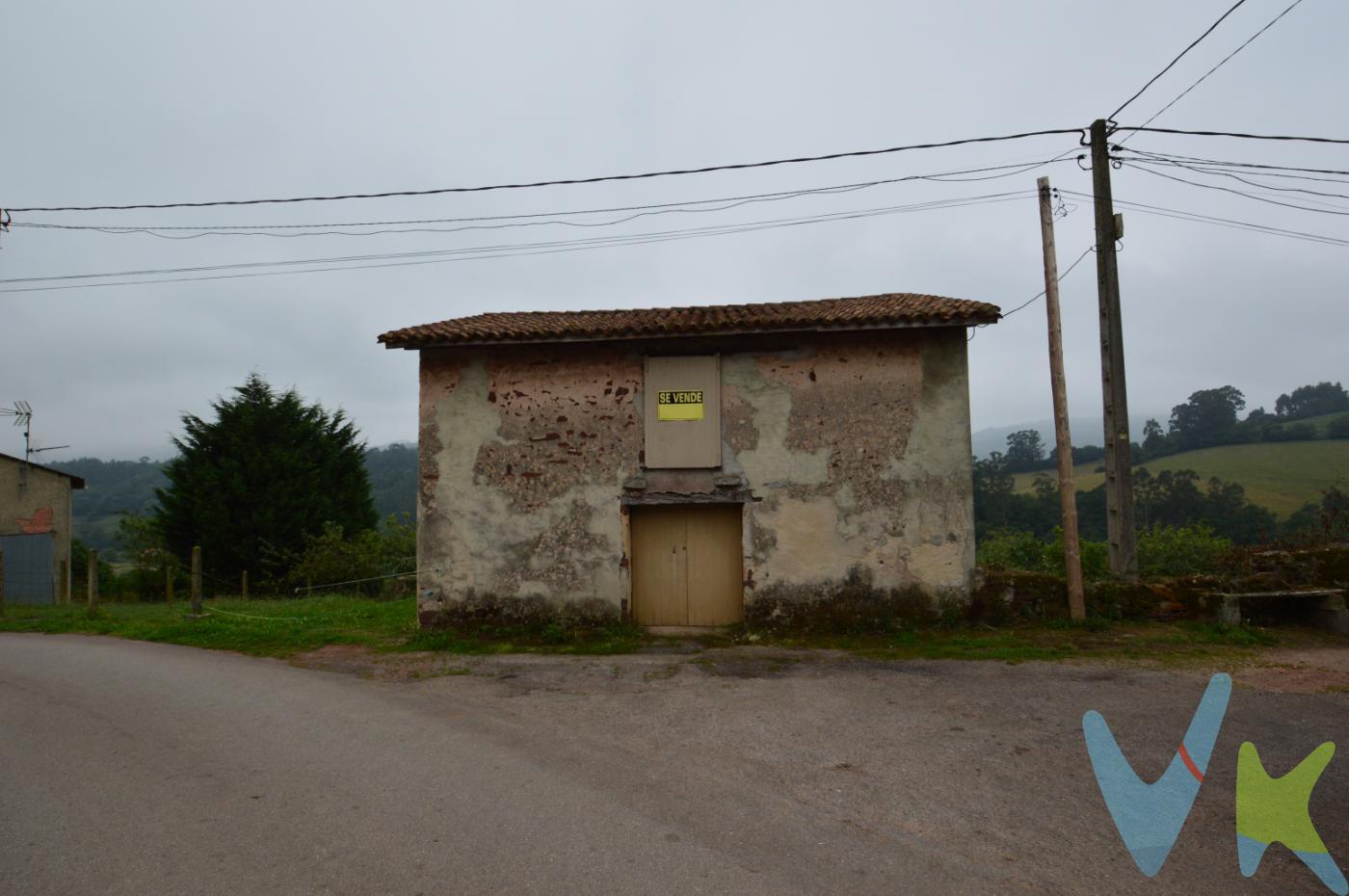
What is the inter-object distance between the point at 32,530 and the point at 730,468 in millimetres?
23677

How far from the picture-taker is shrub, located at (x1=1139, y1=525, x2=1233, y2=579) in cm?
1291

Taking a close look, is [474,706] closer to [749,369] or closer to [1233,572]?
[749,369]

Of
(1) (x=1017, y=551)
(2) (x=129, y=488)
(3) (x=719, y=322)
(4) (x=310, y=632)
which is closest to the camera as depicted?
(3) (x=719, y=322)

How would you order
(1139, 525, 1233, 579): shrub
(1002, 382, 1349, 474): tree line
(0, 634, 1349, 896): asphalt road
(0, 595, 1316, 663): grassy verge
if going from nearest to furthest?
(0, 634, 1349, 896): asphalt road < (0, 595, 1316, 663): grassy verge < (1139, 525, 1233, 579): shrub < (1002, 382, 1349, 474): tree line

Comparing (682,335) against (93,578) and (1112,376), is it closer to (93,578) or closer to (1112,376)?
(1112,376)

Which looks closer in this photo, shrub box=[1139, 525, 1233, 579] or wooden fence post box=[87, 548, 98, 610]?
shrub box=[1139, 525, 1233, 579]

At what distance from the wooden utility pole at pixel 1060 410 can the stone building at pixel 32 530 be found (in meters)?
26.9

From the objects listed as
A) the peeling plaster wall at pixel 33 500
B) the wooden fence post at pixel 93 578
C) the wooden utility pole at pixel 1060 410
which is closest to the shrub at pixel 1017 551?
the wooden utility pole at pixel 1060 410

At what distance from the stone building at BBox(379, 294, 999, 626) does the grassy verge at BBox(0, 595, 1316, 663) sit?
1.68ft

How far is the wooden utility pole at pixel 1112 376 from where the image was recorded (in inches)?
432

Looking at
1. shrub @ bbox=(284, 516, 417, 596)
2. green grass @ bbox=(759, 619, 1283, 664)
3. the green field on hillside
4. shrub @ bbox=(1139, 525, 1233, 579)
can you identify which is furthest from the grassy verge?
the green field on hillside

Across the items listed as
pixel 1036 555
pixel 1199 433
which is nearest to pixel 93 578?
pixel 1036 555

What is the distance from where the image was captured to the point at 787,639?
10406 millimetres

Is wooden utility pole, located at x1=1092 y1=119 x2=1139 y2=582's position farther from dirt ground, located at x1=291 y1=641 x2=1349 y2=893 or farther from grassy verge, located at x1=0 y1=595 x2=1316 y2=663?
dirt ground, located at x1=291 y1=641 x2=1349 y2=893
